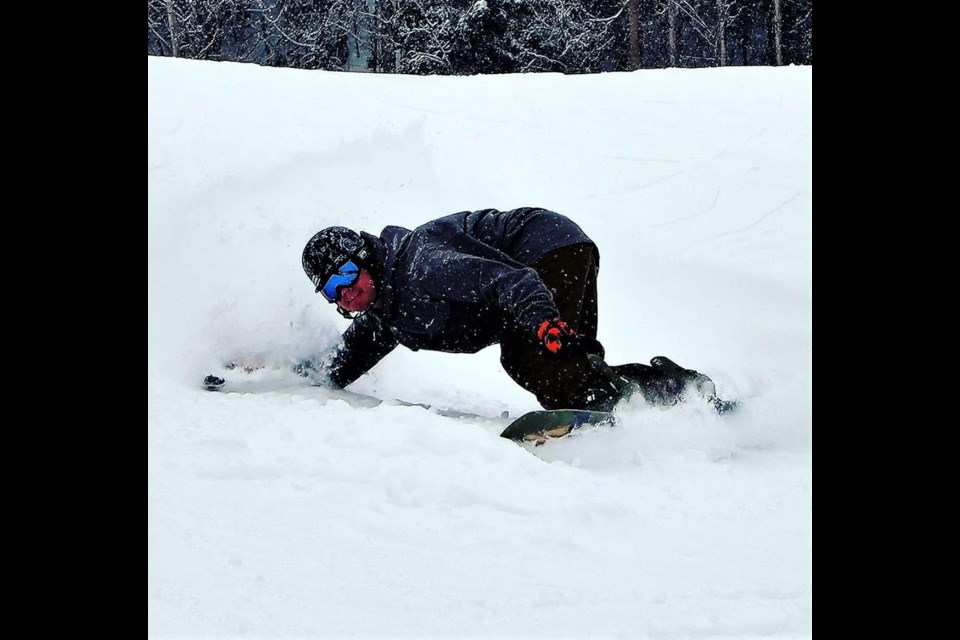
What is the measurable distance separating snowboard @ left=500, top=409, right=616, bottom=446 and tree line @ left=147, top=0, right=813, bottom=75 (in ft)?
53.9

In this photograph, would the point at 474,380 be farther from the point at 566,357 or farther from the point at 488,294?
the point at 566,357

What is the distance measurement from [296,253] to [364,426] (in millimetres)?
2759

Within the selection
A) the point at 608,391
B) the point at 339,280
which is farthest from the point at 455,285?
the point at 608,391

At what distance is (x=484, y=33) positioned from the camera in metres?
19.3

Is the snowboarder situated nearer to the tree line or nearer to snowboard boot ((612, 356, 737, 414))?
snowboard boot ((612, 356, 737, 414))

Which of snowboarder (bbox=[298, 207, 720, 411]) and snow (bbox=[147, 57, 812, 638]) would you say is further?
snowboarder (bbox=[298, 207, 720, 411])

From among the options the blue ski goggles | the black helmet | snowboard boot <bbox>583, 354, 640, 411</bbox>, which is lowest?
snowboard boot <bbox>583, 354, 640, 411</bbox>

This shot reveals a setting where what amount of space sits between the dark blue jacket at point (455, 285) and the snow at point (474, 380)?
355 millimetres

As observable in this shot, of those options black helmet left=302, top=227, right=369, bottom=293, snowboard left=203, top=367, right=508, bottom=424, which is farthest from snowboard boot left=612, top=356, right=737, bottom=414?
black helmet left=302, top=227, right=369, bottom=293

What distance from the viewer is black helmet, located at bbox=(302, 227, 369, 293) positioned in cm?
379

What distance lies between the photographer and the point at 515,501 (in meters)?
2.70

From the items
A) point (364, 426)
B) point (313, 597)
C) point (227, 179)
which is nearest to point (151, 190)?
point (227, 179)
